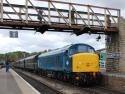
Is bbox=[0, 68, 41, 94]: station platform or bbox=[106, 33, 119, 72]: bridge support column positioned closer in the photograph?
bbox=[0, 68, 41, 94]: station platform

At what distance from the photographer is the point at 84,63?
27266mm

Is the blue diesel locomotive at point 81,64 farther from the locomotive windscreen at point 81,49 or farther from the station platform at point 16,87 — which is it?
the station platform at point 16,87

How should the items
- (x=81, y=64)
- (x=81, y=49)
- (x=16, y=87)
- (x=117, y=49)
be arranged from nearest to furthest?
(x=81, y=64)
(x=16, y=87)
(x=81, y=49)
(x=117, y=49)

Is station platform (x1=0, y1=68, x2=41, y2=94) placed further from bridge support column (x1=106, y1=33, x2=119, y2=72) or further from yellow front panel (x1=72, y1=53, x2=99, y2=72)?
bridge support column (x1=106, y1=33, x2=119, y2=72)

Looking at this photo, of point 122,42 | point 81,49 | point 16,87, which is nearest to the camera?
point 16,87

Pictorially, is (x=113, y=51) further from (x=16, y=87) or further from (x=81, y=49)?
(x=16, y=87)

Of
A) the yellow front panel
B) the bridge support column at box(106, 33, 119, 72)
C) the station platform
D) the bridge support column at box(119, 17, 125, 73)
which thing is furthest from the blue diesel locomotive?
the bridge support column at box(106, 33, 119, 72)

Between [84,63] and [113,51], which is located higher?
[113,51]

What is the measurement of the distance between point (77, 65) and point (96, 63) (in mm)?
1327

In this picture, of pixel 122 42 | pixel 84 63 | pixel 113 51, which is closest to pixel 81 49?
pixel 84 63

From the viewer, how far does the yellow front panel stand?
27219mm

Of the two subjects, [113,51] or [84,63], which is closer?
[84,63]

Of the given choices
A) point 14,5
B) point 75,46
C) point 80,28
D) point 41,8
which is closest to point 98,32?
point 80,28

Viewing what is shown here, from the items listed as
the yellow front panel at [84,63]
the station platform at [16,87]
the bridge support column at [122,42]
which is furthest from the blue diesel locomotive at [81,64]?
the bridge support column at [122,42]
